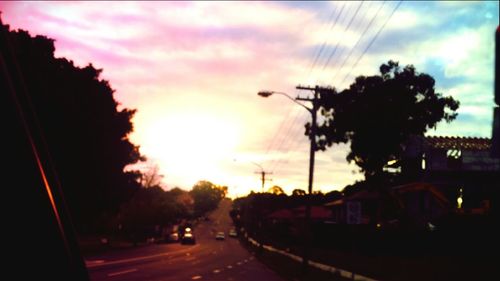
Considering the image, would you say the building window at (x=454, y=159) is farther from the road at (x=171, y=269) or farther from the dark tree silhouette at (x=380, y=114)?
the road at (x=171, y=269)

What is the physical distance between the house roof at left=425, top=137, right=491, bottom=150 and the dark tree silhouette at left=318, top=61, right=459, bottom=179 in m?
1.37

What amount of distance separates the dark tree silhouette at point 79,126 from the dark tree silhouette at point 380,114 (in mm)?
16011

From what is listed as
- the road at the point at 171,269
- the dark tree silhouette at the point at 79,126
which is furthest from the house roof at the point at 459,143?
the dark tree silhouette at the point at 79,126

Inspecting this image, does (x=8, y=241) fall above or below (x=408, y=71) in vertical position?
below

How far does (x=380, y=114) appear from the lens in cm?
4397

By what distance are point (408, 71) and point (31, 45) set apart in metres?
29.2

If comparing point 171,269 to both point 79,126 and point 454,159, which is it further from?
point 454,159

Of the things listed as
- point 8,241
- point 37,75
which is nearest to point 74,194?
point 37,75

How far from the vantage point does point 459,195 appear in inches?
1651

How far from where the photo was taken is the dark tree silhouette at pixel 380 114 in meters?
44.2

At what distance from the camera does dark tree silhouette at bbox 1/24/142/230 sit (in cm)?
3416

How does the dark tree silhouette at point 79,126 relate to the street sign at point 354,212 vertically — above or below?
above

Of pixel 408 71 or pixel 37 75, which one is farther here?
pixel 408 71

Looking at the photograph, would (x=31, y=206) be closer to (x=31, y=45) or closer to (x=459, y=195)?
(x=31, y=45)
